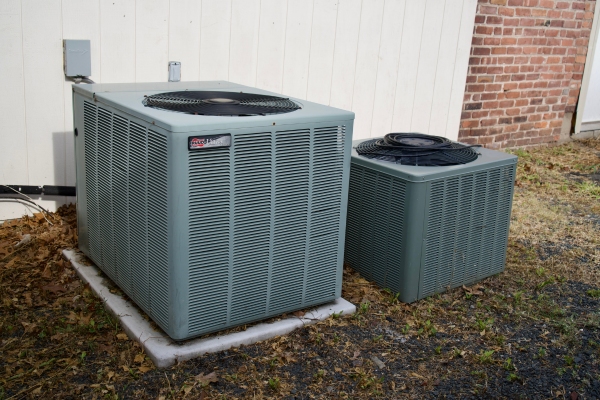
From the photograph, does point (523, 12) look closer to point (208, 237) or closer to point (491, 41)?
point (491, 41)

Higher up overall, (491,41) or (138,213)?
(491,41)

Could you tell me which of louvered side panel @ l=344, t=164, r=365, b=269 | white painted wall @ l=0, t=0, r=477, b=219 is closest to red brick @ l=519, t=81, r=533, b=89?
white painted wall @ l=0, t=0, r=477, b=219

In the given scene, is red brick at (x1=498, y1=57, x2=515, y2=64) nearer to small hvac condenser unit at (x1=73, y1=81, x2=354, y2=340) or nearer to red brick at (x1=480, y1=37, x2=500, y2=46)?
red brick at (x1=480, y1=37, x2=500, y2=46)

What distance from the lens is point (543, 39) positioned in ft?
20.8

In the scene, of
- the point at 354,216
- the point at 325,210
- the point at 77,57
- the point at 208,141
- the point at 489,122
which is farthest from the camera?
the point at 489,122

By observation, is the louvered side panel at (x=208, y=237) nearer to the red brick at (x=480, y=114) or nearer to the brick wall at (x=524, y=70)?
the brick wall at (x=524, y=70)

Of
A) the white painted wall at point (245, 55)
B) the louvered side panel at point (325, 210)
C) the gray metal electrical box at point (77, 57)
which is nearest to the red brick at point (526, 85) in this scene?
the white painted wall at point (245, 55)

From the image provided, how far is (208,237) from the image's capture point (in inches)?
103

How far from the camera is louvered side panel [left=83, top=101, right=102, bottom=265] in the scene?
3065 mm

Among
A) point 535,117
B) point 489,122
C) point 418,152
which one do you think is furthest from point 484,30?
point 418,152

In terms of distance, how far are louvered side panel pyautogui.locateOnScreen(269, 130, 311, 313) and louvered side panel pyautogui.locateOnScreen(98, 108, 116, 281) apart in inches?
30.9

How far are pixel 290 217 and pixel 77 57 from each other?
5.75ft

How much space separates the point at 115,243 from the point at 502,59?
4261 millimetres

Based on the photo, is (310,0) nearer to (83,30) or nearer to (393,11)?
(393,11)
